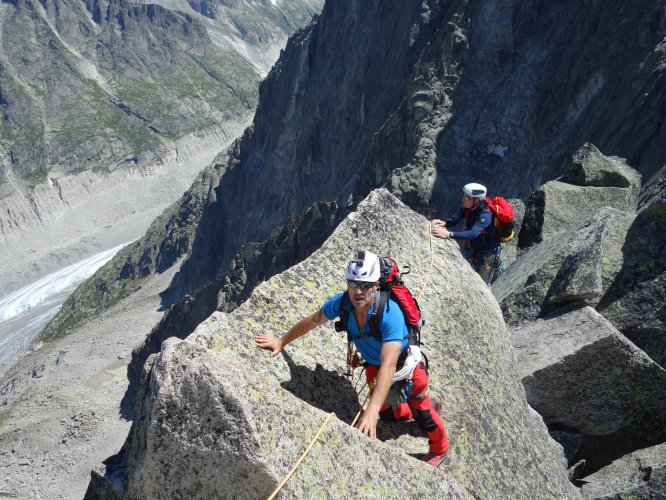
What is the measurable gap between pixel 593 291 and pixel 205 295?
94.0 meters

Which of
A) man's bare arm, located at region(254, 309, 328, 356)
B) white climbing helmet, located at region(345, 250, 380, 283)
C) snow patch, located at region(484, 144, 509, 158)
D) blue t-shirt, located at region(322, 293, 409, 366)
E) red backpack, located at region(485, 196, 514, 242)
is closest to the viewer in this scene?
white climbing helmet, located at region(345, 250, 380, 283)

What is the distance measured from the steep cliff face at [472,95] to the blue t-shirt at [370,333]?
82.3 feet

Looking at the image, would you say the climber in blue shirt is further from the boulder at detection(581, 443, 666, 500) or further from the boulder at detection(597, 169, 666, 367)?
the boulder at detection(597, 169, 666, 367)

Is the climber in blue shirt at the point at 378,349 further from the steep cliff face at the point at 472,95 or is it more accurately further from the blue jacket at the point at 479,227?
the steep cliff face at the point at 472,95

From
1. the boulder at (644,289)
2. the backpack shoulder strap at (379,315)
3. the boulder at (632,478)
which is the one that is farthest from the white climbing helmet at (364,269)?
the boulder at (644,289)

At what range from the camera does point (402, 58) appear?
283 ft

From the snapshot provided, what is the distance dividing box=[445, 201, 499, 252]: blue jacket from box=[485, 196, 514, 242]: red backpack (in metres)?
0.12

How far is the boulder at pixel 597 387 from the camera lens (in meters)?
10.6

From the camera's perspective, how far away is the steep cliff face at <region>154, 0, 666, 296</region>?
1697 inches

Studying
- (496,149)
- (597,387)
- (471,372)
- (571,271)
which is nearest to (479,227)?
(571,271)

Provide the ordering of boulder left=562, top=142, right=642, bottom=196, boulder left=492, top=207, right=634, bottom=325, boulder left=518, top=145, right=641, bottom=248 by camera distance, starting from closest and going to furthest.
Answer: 1. boulder left=492, top=207, right=634, bottom=325
2. boulder left=518, top=145, right=641, bottom=248
3. boulder left=562, top=142, right=642, bottom=196

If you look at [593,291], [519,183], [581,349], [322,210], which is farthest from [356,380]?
[322,210]

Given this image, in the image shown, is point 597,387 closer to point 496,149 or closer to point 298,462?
point 298,462

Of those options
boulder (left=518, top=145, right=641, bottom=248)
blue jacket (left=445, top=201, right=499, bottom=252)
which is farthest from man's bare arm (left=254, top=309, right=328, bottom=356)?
boulder (left=518, top=145, right=641, bottom=248)
